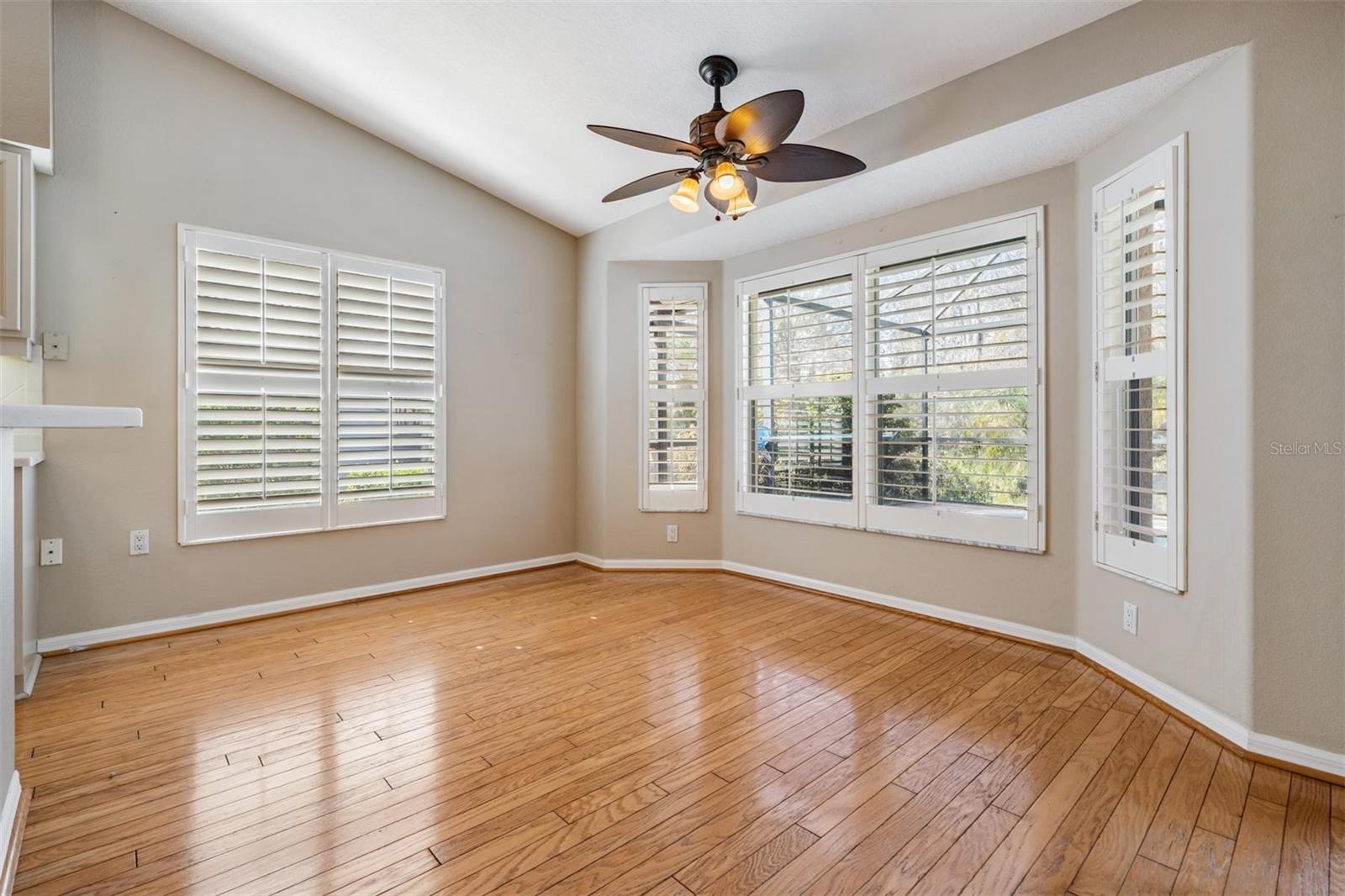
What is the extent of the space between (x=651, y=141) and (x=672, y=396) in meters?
2.42

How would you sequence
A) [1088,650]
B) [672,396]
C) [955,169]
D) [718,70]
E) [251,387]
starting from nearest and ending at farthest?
[718,70] < [1088,650] < [955,169] < [251,387] < [672,396]

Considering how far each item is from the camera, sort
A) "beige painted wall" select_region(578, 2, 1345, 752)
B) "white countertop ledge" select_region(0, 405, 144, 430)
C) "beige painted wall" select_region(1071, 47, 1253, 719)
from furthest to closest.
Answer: "beige painted wall" select_region(1071, 47, 1253, 719) < "beige painted wall" select_region(578, 2, 1345, 752) < "white countertop ledge" select_region(0, 405, 144, 430)

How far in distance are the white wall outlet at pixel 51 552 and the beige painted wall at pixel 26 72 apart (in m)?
1.84

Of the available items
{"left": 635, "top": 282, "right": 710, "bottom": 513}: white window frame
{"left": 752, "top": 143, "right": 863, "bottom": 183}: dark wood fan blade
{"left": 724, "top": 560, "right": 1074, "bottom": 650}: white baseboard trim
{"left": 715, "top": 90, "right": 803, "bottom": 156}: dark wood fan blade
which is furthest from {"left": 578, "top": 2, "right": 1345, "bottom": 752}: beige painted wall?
{"left": 635, "top": 282, "right": 710, "bottom": 513}: white window frame

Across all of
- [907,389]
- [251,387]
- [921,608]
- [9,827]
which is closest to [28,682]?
[9,827]

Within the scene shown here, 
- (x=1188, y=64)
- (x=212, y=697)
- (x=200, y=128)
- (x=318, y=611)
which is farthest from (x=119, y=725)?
(x=1188, y=64)

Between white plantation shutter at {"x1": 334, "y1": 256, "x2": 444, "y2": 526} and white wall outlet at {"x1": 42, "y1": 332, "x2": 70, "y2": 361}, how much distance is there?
1.23 metres

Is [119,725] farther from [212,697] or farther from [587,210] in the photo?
[587,210]

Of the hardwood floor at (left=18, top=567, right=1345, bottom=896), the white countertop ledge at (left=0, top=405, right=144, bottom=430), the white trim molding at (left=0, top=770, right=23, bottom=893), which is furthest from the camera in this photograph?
the hardwood floor at (left=18, top=567, right=1345, bottom=896)

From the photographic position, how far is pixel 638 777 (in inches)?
77.8

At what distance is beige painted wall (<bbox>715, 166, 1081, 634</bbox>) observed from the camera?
10.1 feet

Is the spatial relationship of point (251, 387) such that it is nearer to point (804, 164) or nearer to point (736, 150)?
point (736, 150)

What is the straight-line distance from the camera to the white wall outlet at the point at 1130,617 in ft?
8.69

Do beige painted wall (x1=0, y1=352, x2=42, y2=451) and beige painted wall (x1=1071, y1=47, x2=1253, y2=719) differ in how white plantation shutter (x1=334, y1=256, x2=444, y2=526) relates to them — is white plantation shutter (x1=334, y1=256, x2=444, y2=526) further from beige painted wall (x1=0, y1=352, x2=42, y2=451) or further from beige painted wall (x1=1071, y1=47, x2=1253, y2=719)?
beige painted wall (x1=1071, y1=47, x2=1253, y2=719)
